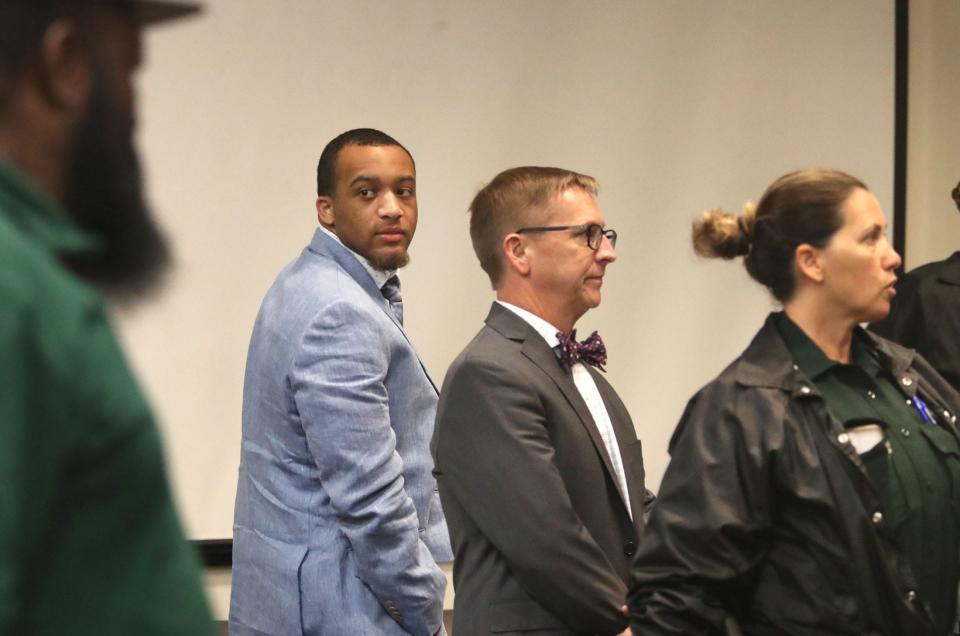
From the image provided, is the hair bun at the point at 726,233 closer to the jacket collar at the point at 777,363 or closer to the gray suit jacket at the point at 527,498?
the jacket collar at the point at 777,363

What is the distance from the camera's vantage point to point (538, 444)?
2.45 metres

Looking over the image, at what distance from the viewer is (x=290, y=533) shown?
9.17ft

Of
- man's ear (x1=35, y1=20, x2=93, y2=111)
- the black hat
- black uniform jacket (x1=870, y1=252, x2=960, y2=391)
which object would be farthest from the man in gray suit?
man's ear (x1=35, y1=20, x2=93, y2=111)

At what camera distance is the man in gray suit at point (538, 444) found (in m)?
2.41

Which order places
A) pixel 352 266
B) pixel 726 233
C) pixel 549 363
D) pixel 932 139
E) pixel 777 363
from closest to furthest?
1. pixel 777 363
2. pixel 726 233
3. pixel 549 363
4. pixel 352 266
5. pixel 932 139

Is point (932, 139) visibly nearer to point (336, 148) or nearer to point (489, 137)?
point (489, 137)

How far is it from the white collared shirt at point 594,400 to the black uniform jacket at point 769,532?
0.53m

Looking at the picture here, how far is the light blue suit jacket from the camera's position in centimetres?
266

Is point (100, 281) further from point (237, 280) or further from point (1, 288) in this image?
point (237, 280)

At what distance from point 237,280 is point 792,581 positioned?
255 cm


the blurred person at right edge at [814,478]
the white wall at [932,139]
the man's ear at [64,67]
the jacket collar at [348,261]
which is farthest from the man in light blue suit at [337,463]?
the white wall at [932,139]

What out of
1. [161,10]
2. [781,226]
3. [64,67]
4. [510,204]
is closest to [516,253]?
[510,204]

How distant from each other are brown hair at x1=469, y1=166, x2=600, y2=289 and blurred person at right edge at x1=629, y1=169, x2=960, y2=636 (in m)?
0.69

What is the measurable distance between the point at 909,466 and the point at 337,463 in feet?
3.60
